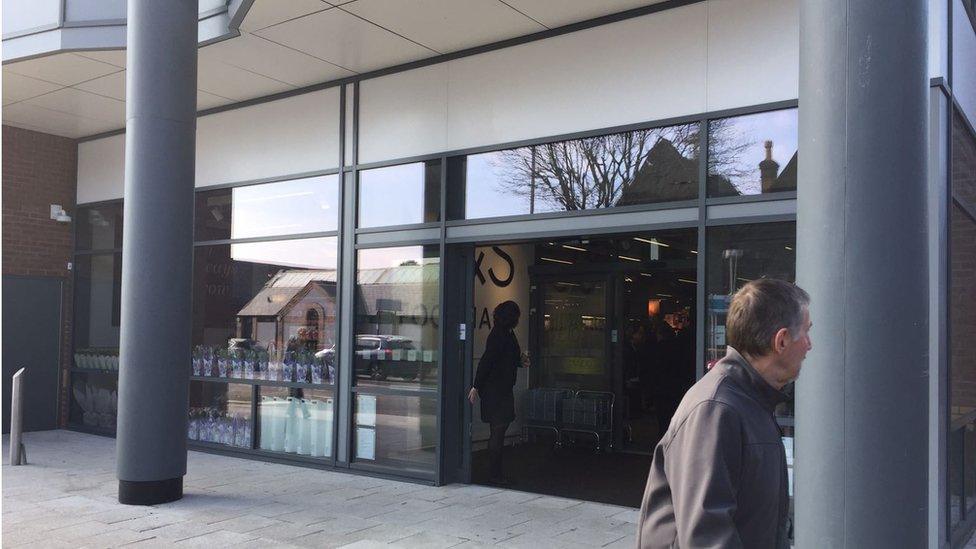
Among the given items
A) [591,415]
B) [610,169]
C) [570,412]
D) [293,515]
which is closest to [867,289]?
[610,169]

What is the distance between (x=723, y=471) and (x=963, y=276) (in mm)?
5352

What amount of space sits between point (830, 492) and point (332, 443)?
666 centimetres

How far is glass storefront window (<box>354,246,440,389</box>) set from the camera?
8.31 metres

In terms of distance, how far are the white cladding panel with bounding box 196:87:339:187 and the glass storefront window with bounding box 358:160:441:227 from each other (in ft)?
1.95

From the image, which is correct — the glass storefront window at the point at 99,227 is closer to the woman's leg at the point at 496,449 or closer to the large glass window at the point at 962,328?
the woman's leg at the point at 496,449

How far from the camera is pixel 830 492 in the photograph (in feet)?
9.57

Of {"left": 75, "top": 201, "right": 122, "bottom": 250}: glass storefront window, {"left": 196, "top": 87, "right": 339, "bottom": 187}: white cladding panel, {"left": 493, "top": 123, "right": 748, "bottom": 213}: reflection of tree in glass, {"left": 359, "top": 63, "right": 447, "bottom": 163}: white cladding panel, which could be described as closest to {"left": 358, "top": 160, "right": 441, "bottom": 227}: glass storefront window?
{"left": 359, "top": 63, "right": 447, "bottom": 163}: white cladding panel

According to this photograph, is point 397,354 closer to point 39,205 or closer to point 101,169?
point 101,169

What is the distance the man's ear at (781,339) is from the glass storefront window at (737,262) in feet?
13.5

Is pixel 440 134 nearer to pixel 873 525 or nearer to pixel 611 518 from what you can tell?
pixel 611 518

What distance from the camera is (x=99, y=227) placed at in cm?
1206

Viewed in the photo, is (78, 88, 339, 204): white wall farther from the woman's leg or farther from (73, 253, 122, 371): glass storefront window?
the woman's leg

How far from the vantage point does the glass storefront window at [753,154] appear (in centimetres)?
620

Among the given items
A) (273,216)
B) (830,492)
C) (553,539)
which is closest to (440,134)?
(273,216)
